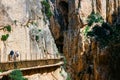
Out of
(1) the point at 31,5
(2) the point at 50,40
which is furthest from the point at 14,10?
(2) the point at 50,40

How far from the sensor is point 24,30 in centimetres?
2856

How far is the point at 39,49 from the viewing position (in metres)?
30.0

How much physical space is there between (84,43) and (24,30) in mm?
21710

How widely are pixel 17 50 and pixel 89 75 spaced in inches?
866

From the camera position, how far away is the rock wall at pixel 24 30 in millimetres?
26734

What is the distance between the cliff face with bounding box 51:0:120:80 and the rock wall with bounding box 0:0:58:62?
1559cm

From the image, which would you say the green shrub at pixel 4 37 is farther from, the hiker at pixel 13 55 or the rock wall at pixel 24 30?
the hiker at pixel 13 55

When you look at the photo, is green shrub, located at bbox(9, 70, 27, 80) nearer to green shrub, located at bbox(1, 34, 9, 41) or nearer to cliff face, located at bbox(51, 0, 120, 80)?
green shrub, located at bbox(1, 34, 9, 41)

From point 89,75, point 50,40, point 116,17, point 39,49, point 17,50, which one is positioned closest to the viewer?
point 17,50

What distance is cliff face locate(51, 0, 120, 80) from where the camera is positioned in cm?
4631

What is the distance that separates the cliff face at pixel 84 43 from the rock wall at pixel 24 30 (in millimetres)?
15589

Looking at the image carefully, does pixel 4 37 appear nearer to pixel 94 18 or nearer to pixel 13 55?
pixel 13 55

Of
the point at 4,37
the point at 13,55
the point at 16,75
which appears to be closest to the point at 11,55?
the point at 13,55

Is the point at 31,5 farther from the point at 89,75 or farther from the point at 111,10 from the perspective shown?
the point at 111,10
